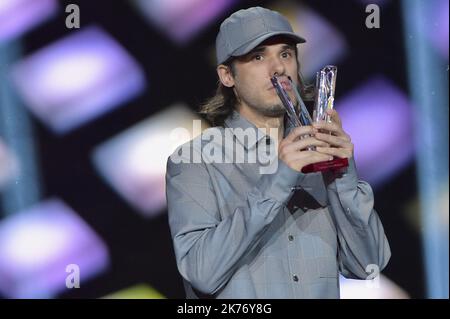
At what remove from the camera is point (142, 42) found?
8.84 ft

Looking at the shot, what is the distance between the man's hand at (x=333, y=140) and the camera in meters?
1.79

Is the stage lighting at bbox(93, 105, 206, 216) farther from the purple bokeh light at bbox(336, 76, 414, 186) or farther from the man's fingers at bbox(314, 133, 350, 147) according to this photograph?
the man's fingers at bbox(314, 133, 350, 147)

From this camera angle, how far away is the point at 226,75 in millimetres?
2172

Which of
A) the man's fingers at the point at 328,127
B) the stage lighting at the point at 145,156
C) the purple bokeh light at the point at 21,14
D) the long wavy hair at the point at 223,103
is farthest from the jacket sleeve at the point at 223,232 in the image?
the purple bokeh light at the point at 21,14

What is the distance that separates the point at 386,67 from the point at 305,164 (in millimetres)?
1079

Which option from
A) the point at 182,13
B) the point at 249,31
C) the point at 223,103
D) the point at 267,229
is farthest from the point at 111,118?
the point at 267,229

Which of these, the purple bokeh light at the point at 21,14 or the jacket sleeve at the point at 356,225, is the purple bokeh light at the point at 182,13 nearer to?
the purple bokeh light at the point at 21,14

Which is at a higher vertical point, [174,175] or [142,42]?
[142,42]

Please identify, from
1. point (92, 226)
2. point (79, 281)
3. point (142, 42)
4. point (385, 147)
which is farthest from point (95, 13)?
point (385, 147)

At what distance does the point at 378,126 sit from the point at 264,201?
1044 millimetres

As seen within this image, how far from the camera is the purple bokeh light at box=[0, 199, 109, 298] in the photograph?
104 inches

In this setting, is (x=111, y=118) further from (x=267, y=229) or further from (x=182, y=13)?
(x=267, y=229)

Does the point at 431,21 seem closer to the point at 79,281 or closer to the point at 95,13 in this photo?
the point at 95,13

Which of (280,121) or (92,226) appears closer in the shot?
(280,121)
